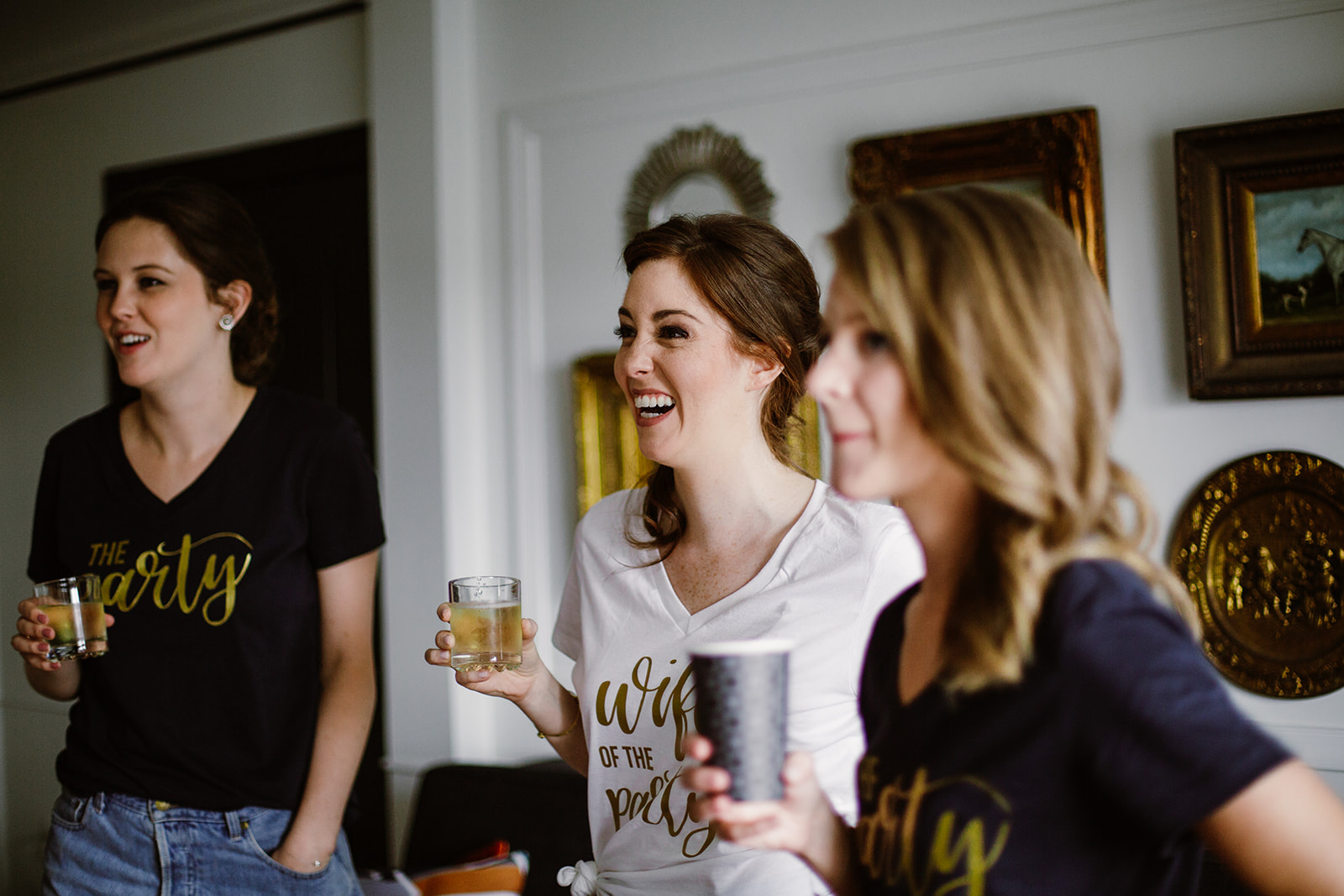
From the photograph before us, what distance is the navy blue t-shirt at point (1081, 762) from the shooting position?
2.35 feet

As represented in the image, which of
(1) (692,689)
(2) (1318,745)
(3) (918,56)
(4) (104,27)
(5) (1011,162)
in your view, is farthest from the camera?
(4) (104,27)

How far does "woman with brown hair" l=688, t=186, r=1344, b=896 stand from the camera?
0.72 m

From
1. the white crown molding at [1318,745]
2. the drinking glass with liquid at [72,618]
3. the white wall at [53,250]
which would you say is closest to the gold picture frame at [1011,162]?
the white crown molding at [1318,745]

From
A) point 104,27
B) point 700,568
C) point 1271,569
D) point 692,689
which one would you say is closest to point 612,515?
point 700,568

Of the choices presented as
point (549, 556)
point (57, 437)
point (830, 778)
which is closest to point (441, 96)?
point (549, 556)

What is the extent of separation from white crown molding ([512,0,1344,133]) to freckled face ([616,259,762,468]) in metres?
1.47

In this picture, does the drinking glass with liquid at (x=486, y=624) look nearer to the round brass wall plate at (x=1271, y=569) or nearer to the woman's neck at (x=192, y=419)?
the woman's neck at (x=192, y=419)

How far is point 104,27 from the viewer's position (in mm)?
3982

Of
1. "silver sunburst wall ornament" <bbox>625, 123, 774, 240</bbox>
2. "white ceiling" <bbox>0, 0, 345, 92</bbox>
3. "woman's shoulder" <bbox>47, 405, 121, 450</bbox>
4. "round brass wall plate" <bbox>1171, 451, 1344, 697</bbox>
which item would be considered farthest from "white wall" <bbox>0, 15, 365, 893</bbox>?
"round brass wall plate" <bbox>1171, 451, 1344, 697</bbox>

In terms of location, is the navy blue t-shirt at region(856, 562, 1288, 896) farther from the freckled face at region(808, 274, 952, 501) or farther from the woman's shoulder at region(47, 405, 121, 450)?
the woman's shoulder at region(47, 405, 121, 450)

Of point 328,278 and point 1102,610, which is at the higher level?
point 328,278

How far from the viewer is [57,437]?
1.95m

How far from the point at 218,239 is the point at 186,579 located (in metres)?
0.62

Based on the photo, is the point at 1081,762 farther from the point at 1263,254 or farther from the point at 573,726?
the point at 1263,254
